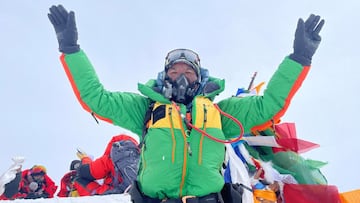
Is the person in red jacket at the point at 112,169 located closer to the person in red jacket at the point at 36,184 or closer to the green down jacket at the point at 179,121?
the person in red jacket at the point at 36,184

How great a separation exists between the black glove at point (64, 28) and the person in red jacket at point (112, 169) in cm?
312

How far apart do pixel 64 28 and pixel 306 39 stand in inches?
71.9

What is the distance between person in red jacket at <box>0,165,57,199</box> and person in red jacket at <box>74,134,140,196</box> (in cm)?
186

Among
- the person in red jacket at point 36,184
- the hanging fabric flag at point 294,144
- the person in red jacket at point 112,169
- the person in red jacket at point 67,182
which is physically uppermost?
the hanging fabric flag at point 294,144

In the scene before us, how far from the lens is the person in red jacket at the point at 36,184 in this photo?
8.27 m

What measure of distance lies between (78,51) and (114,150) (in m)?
3.25

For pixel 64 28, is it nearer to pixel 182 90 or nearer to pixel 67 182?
pixel 182 90

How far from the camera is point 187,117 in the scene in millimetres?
3336

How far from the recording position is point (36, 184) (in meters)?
8.42

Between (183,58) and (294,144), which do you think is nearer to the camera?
(183,58)

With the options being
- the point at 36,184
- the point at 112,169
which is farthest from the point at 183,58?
the point at 36,184

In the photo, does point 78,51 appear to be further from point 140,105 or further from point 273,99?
point 273,99

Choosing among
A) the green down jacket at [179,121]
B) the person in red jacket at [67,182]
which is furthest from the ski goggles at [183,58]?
the person in red jacket at [67,182]

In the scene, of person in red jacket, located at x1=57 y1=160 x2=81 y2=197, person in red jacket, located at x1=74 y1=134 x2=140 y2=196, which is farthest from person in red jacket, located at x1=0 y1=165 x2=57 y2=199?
person in red jacket, located at x1=74 y1=134 x2=140 y2=196
